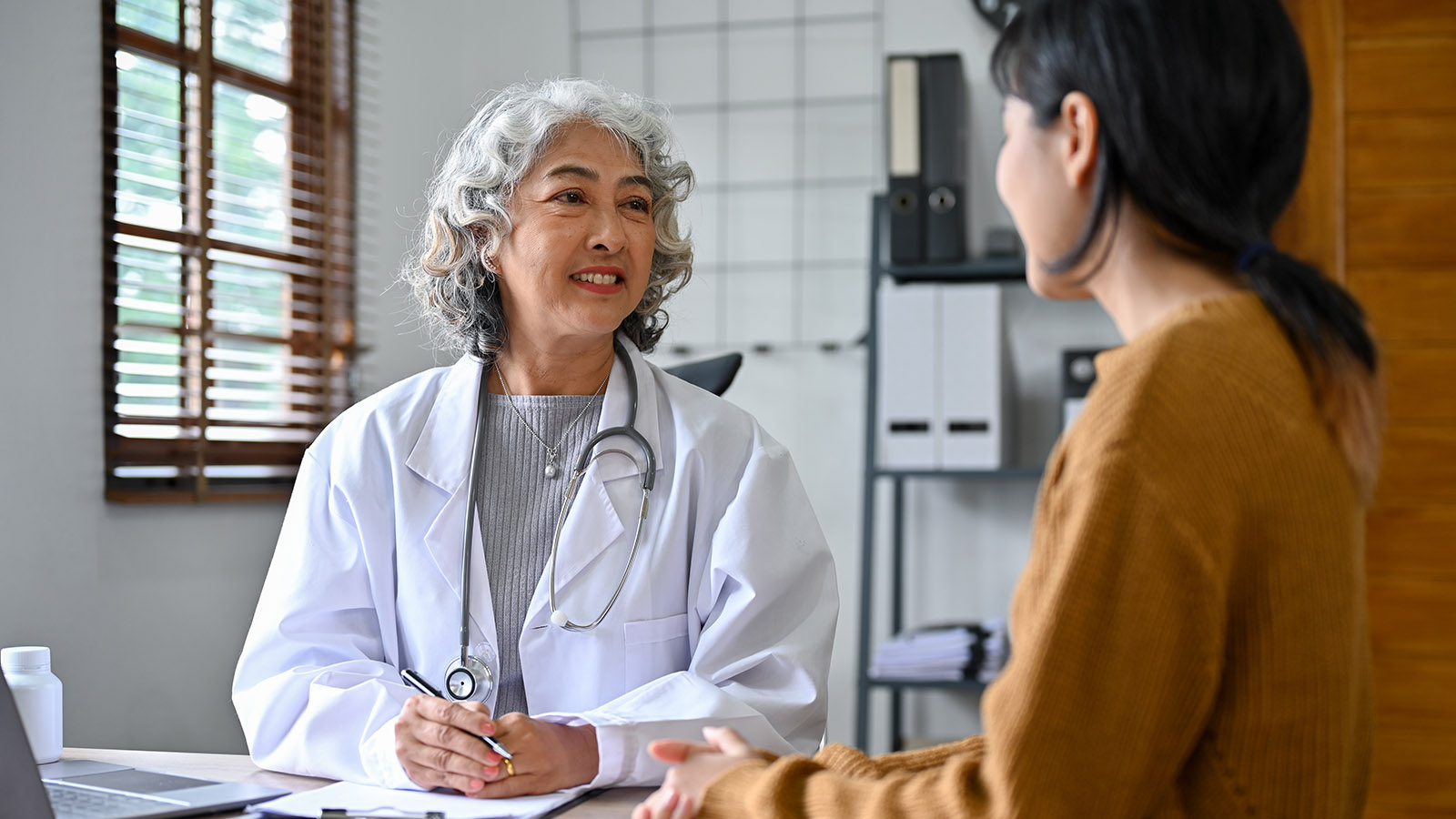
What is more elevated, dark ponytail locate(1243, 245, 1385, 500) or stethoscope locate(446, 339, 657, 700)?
dark ponytail locate(1243, 245, 1385, 500)

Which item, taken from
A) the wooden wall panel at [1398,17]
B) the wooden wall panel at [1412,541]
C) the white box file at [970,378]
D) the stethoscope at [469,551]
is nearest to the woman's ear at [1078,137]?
the stethoscope at [469,551]

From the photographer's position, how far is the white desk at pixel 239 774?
43.5 inches

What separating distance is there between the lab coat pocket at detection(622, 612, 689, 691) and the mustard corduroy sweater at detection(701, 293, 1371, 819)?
736mm

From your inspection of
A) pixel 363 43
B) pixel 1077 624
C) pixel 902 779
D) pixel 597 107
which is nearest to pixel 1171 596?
pixel 1077 624

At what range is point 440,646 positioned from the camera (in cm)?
143

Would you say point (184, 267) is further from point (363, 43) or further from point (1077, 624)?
point (1077, 624)

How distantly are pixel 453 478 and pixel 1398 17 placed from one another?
2.26 meters

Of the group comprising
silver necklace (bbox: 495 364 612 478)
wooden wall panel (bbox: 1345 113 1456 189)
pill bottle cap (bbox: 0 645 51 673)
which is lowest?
pill bottle cap (bbox: 0 645 51 673)

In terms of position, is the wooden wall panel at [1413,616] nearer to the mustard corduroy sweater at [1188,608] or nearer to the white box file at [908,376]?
the white box file at [908,376]

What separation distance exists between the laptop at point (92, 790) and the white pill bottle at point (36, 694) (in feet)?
0.08

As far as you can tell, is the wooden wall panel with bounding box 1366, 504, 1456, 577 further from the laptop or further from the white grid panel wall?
the laptop

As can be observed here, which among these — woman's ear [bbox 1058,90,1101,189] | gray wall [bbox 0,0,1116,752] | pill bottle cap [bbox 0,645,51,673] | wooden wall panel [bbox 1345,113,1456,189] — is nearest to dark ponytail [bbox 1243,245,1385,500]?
woman's ear [bbox 1058,90,1101,189]

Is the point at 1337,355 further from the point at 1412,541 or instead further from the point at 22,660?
the point at 1412,541

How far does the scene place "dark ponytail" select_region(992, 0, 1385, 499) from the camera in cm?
73
